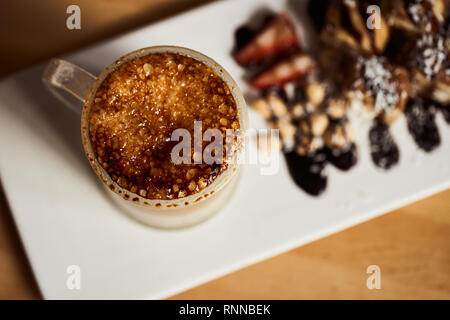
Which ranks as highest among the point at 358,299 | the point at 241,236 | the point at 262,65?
the point at 262,65

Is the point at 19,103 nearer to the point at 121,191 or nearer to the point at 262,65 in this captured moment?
the point at 121,191

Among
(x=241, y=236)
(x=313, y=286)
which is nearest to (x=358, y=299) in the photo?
(x=313, y=286)

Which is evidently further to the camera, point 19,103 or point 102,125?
point 19,103

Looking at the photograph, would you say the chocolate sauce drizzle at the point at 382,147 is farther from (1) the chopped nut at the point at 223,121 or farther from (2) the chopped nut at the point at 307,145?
(1) the chopped nut at the point at 223,121

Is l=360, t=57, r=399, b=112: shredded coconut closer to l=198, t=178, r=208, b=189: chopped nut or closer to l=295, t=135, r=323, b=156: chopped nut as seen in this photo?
l=295, t=135, r=323, b=156: chopped nut

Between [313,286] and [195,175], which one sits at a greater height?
[195,175]

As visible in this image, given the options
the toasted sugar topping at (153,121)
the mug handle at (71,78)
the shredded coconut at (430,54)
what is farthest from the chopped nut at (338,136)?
the mug handle at (71,78)

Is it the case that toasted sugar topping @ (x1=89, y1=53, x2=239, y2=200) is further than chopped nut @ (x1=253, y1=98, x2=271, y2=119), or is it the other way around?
chopped nut @ (x1=253, y1=98, x2=271, y2=119)

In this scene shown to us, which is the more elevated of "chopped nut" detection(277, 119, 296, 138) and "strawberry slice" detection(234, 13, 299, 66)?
"strawberry slice" detection(234, 13, 299, 66)

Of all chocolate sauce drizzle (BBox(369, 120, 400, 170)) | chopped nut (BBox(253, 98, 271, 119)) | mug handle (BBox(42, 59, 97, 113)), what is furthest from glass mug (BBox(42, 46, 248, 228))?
chocolate sauce drizzle (BBox(369, 120, 400, 170))
